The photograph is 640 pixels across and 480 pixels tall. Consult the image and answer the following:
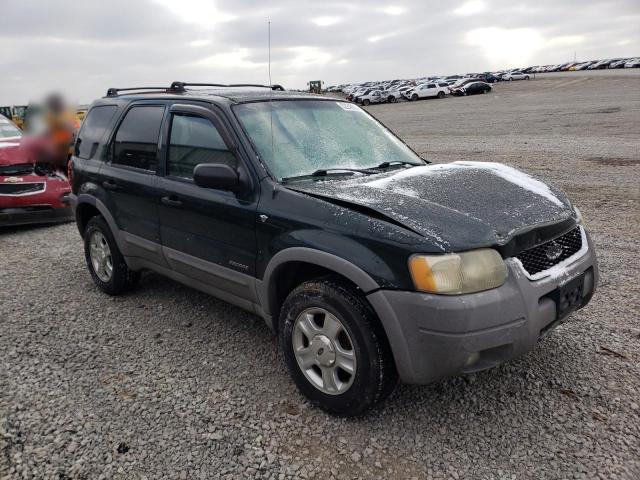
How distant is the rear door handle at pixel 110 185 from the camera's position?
4446 millimetres

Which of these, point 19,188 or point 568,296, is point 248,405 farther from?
point 19,188

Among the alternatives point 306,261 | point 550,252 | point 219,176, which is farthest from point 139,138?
point 550,252

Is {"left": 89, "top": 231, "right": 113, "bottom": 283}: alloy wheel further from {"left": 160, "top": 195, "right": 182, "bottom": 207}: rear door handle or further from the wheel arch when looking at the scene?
the wheel arch

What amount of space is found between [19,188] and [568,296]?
7101mm

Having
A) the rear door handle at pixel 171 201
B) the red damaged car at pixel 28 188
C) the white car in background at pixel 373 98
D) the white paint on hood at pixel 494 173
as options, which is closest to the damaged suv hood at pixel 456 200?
the white paint on hood at pixel 494 173

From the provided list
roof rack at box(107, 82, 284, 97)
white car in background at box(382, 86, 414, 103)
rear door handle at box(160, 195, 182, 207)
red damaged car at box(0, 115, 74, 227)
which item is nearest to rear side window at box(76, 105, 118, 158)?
roof rack at box(107, 82, 284, 97)

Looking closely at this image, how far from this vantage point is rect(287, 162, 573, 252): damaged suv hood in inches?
104

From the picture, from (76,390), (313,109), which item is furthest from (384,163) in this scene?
(76,390)

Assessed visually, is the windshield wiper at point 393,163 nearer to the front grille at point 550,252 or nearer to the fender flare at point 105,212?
the front grille at point 550,252

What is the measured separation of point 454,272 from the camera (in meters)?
2.54

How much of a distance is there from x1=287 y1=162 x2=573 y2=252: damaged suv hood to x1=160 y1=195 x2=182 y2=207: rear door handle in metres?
1.01

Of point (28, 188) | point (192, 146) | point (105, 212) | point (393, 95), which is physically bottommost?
point (28, 188)

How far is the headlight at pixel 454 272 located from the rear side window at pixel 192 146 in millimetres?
1509

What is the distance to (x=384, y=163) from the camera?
150 inches
